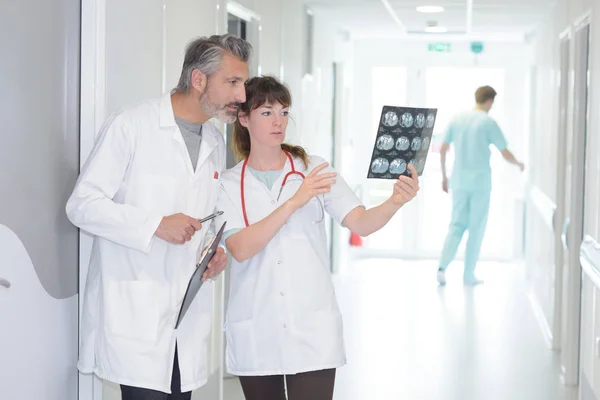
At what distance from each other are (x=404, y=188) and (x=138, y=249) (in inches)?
29.7

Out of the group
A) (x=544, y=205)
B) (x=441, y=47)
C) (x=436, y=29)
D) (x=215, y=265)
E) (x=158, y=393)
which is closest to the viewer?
(x=158, y=393)

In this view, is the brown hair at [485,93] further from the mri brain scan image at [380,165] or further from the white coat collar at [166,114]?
the white coat collar at [166,114]

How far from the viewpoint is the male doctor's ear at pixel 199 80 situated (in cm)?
239

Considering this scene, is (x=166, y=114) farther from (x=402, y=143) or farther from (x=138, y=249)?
(x=402, y=143)

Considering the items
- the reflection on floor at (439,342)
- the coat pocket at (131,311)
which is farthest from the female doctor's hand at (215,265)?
the reflection on floor at (439,342)

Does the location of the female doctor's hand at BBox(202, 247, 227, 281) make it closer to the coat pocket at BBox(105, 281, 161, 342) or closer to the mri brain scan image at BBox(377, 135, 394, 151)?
the coat pocket at BBox(105, 281, 161, 342)

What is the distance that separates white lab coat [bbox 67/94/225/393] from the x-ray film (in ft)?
1.62

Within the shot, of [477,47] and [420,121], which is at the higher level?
[477,47]

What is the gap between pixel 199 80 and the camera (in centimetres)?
240

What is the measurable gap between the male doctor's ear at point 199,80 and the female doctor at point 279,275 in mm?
182

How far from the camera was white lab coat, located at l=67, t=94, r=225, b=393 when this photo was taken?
222 centimetres

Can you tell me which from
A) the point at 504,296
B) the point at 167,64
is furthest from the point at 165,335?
the point at 504,296

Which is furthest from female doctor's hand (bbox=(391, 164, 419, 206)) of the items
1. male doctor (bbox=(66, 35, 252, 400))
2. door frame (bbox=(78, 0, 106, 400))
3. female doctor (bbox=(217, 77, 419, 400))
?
door frame (bbox=(78, 0, 106, 400))

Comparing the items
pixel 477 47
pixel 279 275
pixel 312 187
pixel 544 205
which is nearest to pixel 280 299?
pixel 279 275
